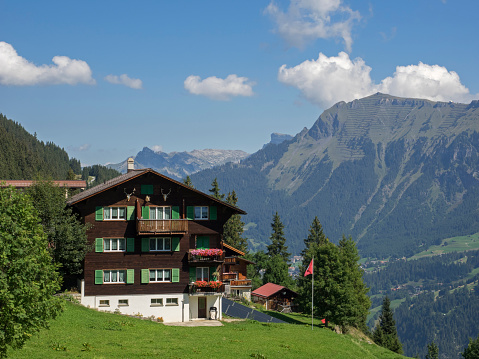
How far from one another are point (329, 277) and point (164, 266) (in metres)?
21.0

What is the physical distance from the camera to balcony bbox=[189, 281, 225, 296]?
51281 mm

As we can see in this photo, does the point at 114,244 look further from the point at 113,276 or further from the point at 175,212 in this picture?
the point at 175,212

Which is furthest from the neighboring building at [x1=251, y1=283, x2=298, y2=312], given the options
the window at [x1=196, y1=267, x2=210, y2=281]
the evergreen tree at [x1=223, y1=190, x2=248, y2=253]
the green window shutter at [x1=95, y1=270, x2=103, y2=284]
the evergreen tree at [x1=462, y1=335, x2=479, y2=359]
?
the green window shutter at [x1=95, y1=270, x2=103, y2=284]

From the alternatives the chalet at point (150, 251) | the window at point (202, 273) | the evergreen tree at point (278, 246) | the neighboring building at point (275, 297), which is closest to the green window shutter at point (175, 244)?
the chalet at point (150, 251)

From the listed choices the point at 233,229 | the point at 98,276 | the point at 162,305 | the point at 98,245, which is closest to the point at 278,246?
the point at 233,229

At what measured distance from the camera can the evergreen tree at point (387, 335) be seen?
288ft

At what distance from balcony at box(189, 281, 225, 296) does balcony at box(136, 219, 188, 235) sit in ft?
15.5

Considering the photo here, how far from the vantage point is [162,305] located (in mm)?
51469

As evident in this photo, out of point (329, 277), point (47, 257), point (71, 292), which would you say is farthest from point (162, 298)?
point (47, 257)

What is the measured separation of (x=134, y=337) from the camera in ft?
122

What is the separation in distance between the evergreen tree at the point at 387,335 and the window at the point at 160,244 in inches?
1795

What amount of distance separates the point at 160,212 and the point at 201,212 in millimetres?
3629

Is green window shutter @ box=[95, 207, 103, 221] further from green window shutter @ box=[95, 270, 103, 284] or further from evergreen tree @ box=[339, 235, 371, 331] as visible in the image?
evergreen tree @ box=[339, 235, 371, 331]

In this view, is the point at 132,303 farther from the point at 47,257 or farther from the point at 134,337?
the point at 47,257
